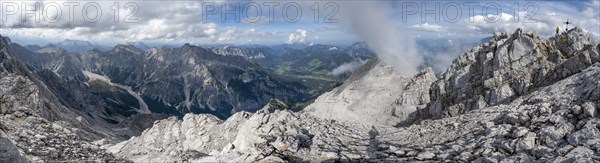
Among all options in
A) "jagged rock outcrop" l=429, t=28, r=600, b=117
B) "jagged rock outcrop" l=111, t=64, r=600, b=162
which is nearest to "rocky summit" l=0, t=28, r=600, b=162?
"jagged rock outcrop" l=111, t=64, r=600, b=162

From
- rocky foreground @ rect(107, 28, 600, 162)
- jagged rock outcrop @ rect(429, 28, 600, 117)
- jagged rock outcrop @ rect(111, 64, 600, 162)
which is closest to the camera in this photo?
jagged rock outcrop @ rect(111, 64, 600, 162)

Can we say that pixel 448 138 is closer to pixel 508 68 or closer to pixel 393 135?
pixel 393 135

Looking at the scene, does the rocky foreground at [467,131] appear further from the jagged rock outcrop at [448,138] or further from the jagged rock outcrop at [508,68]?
the jagged rock outcrop at [508,68]

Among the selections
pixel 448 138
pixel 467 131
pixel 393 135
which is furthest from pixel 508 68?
pixel 448 138

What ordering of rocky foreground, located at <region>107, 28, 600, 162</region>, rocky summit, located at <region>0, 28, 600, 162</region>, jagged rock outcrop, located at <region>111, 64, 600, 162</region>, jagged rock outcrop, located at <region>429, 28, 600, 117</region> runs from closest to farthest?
1. jagged rock outcrop, located at <region>111, 64, 600, 162</region>
2. rocky summit, located at <region>0, 28, 600, 162</region>
3. rocky foreground, located at <region>107, 28, 600, 162</region>
4. jagged rock outcrop, located at <region>429, 28, 600, 117</region>

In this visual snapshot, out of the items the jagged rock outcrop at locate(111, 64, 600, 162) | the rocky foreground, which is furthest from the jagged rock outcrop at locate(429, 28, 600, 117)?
the jagged rock outcrop at locate(111, 64, 600, 162)

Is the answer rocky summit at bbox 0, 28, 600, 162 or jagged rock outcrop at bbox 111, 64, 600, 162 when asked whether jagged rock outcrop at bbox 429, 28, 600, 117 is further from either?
jagged rock outcrop at bbox 111, 64, 600, 162

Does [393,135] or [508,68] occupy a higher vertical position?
[508,68]

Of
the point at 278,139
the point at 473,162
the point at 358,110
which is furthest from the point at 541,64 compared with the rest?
the point at 358,110

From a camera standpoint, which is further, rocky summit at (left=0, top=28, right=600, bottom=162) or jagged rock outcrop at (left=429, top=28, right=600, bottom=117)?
jagged rock outcrop at (left=429, top=28, right=600, bottom=117)

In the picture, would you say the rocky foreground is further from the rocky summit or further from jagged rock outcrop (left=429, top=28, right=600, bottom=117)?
jagged rock outcrop (left=429, top=28, right=600, bottom=117)
